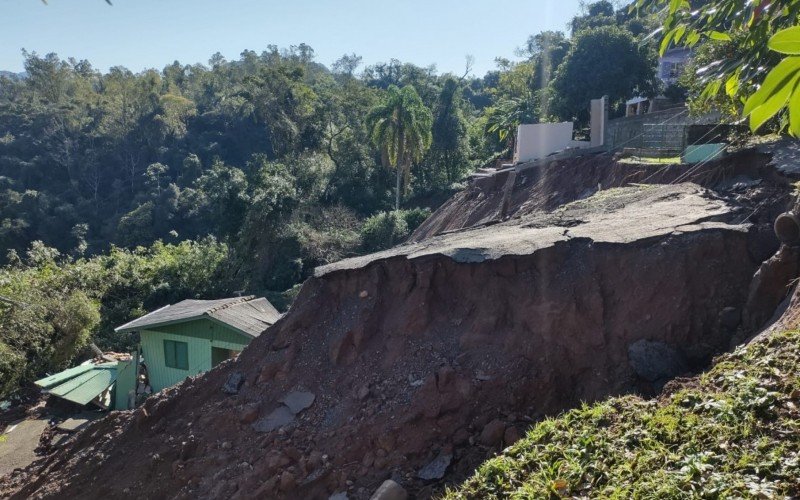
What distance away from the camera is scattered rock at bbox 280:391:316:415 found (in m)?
8.51

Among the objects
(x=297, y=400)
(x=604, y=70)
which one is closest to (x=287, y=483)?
(x=297, y=400)

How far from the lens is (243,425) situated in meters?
8.73

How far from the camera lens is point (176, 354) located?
56.5ft

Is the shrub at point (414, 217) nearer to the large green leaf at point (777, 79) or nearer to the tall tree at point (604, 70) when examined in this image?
the tall tree at point (604, 70)

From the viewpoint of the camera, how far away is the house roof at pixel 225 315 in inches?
632

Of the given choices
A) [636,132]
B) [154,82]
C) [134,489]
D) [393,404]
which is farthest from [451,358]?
[154,82]

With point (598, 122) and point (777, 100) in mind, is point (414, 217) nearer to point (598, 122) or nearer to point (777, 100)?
point (598, 122)

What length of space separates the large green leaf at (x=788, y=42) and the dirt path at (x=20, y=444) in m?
15.9

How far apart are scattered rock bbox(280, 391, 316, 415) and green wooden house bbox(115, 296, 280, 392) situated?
727 centimetres

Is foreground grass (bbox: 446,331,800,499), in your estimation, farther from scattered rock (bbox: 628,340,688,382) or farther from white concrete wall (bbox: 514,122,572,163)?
white concrete wall (bbox: 514,122,572,163)

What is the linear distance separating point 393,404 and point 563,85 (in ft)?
70.9

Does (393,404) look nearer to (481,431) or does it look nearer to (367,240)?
(481,431)

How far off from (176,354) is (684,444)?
50.7 ft

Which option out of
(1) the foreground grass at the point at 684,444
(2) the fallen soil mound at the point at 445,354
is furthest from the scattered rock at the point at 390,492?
(1) the foreground grass at the point at 684,444
